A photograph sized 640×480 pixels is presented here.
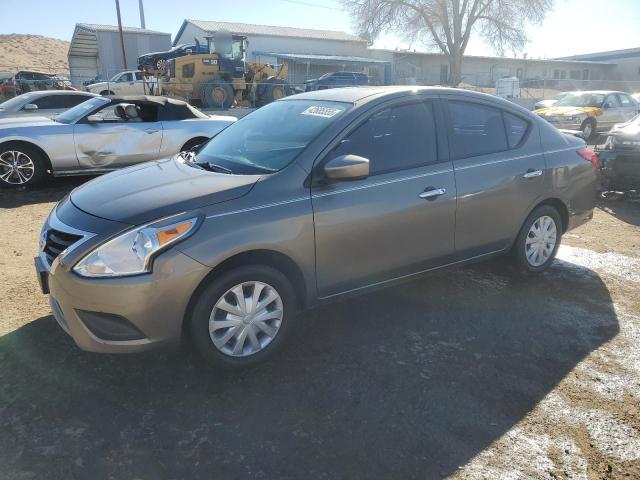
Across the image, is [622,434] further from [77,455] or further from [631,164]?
[631,164]

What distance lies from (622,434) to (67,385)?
9.99 ft

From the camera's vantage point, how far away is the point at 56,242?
2908 millimetres

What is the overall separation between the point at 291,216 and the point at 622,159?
6.67m

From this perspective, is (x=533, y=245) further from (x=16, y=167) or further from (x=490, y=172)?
(x=16, y=167)

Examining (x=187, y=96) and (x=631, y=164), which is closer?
(x=631, y=164)

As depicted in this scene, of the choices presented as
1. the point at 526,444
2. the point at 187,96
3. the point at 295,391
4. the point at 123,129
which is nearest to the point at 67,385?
the point at 295,391

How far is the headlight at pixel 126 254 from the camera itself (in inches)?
104

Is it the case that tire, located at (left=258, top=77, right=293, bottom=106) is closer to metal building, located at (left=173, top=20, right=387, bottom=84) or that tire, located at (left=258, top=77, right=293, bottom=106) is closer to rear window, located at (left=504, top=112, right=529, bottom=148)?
rear window, located at (left=504, top=112, right=529, bottom=148)

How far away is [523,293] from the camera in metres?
4.29

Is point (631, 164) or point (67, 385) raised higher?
point (631, 164)

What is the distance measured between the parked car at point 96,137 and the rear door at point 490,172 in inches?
216

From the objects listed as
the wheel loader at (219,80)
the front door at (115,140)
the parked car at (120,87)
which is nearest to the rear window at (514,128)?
the front door at (115,140)

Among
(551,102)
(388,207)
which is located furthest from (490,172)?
(551,102)

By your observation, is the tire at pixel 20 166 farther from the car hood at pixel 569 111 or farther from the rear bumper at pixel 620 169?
the car hood at pixel 569 111
